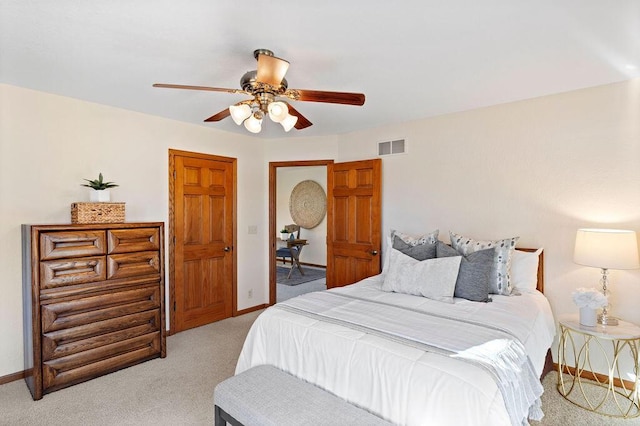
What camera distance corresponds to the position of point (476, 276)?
2.63 metres

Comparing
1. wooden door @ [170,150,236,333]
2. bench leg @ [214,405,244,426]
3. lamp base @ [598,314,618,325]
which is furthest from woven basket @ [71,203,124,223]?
lamp base @ [598,314,618,325]

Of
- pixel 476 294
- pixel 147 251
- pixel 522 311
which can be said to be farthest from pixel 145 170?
pixel 522 311

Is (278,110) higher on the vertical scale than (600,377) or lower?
higher

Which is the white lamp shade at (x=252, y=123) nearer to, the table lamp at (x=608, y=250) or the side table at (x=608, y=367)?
the table lamp at (x=608, y=250)

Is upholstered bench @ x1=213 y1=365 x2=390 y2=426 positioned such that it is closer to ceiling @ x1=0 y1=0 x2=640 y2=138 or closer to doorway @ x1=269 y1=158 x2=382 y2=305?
ceiling @ x1=0 y1=0 x2=640 y2=138

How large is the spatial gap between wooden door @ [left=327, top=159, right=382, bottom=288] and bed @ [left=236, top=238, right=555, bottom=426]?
1.43 m

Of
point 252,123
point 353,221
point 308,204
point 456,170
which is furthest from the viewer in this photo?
Answer: point 308,204

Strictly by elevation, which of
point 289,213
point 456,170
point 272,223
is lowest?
point 272,223

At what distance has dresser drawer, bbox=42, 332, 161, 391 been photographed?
2.53 meters

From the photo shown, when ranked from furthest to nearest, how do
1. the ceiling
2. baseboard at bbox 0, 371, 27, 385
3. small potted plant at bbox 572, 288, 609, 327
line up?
baseboard at bbox 0, 371, 27, 385 → small potted plant at bbox 572, 288, 609, 327 → the ceiling

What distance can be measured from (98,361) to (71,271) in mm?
771

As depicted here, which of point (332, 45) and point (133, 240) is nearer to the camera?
point (332, 45)

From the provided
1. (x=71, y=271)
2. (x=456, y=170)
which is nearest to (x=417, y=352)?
(x=456, y=170)

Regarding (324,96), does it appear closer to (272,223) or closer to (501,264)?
(501,264)
